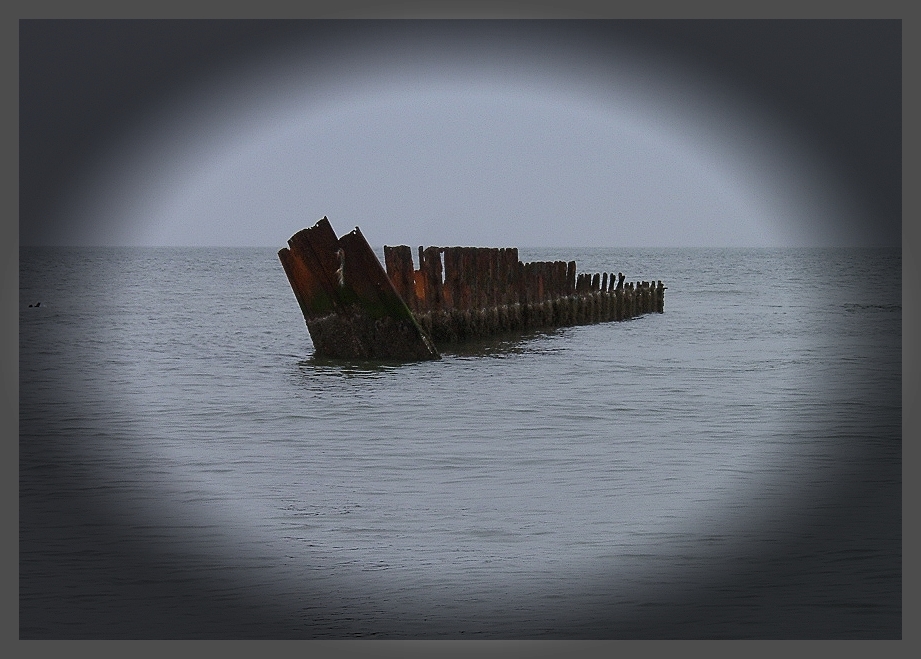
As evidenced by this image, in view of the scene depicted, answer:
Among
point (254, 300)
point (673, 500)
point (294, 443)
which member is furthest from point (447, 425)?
point (254, 300)

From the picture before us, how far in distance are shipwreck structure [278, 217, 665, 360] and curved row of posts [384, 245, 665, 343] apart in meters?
0.02

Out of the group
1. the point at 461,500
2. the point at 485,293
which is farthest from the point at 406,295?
the point at 461,500

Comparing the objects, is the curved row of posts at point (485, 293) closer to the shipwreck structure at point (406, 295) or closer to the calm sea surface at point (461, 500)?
the shipwreck structure at point (406, 295)

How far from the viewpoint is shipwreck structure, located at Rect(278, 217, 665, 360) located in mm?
16734

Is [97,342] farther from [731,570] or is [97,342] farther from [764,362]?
[731,570]

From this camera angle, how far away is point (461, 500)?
8.76 metres

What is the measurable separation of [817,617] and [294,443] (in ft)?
19.8

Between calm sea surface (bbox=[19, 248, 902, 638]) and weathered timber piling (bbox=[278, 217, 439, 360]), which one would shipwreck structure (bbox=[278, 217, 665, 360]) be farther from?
calm sea surface (bbox=[19, 248, 902, 638])

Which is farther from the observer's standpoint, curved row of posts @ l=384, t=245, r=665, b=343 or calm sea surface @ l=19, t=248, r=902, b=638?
curved row of posts @ l=384, t=245, r=665, b=343

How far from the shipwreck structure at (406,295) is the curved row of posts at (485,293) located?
2cm

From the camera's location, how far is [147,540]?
7500 mm

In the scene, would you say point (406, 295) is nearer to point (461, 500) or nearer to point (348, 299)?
point (348, 299)

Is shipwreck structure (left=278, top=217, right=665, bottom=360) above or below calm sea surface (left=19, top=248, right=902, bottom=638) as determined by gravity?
above

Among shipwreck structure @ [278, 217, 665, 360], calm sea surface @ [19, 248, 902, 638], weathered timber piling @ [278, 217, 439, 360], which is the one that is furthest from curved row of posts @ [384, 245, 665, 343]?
calm sea surface @ [19, 248, 902, 638]
